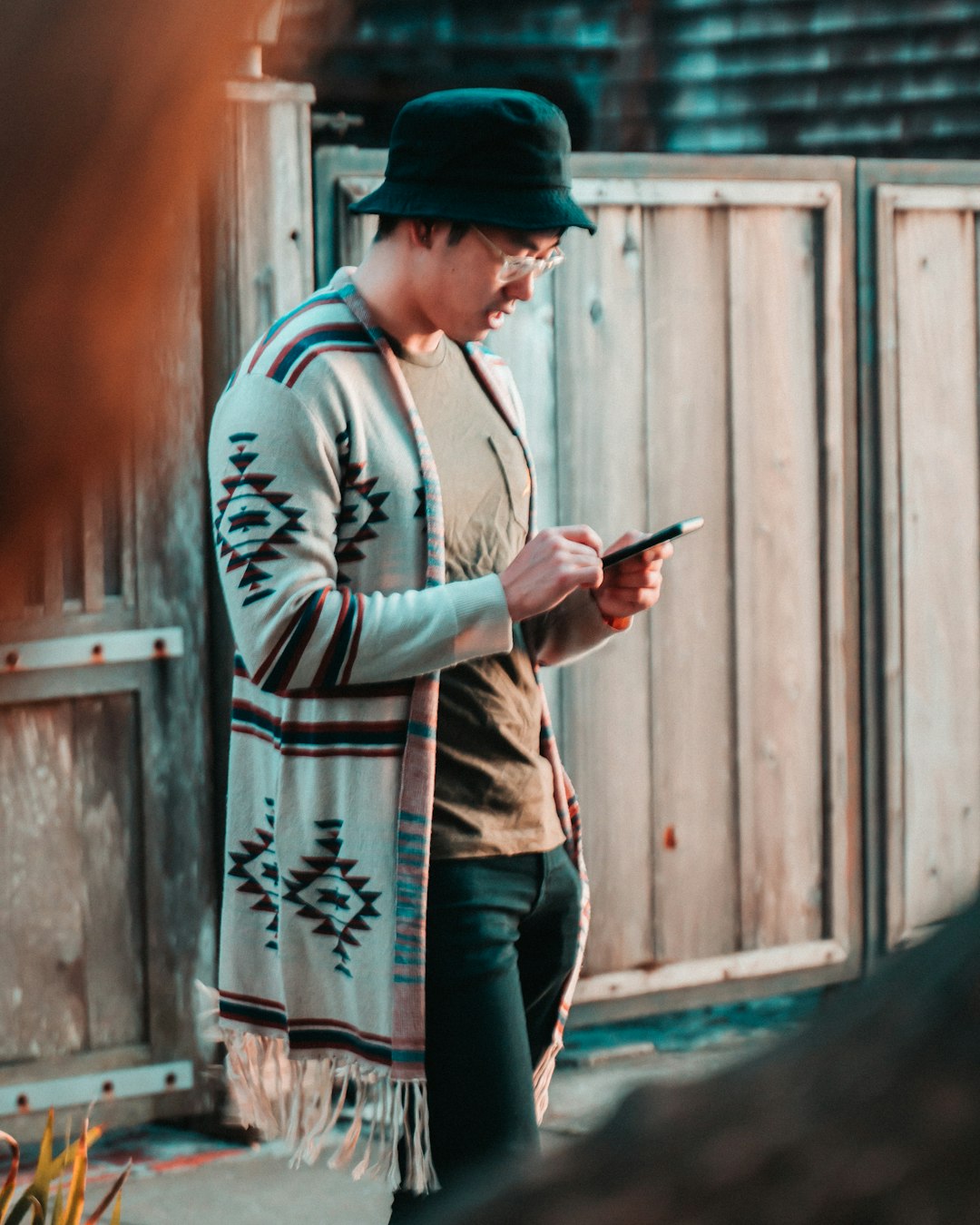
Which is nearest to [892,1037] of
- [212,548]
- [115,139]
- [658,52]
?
[115,139]

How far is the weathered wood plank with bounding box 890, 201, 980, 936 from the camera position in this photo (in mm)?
3865

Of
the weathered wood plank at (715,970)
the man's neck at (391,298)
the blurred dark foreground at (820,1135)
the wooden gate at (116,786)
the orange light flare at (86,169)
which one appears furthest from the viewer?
the weathered wood plank at (715,970)

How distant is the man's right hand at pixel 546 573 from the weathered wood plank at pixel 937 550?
2.26 metres

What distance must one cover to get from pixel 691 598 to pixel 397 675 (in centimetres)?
197

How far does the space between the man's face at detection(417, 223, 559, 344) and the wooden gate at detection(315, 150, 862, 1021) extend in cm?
157

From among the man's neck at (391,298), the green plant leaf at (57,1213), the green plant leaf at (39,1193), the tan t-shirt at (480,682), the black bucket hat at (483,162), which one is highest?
the black bucket hat at (483,162)

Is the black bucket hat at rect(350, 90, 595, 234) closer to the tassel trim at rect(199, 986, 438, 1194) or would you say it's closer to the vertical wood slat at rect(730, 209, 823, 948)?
the tassel trim at rect(199, 986, 438, 1194)

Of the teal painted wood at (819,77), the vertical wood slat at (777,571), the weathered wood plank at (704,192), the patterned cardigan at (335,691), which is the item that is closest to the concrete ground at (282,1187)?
the vertical wood slat at (777,571)

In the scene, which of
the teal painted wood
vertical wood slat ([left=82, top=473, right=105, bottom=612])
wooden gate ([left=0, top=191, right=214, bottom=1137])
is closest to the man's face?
wooden gate ([left=0, top=191, right=214, bottom=1137])

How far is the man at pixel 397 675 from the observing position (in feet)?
5.85

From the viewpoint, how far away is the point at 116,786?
320cm

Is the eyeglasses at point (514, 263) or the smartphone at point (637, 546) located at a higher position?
the eyeglasses at point (514, 263)

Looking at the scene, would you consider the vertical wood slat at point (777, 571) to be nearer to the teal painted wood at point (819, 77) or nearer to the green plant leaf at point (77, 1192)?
the teal painted wood at point (819, 77)

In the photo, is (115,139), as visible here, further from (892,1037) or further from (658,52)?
(658,52)
